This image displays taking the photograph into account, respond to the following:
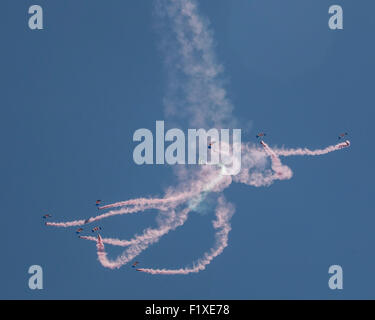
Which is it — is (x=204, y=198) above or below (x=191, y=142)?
below

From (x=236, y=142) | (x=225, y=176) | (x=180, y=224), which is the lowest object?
(x=180, y=224)

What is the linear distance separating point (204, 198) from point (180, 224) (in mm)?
4136

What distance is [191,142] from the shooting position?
4897 centimetres
